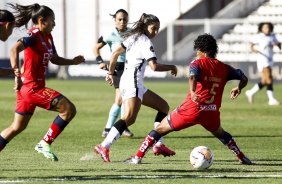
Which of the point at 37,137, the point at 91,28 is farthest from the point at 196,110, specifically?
the point at 91,28

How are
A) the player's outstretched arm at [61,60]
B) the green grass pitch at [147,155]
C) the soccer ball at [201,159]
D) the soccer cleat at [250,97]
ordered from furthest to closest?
1. the soccer cleat at [250,97]
2. the player's outstretched arm at [61,60]
3. the soccer ball at [201,159]
4. the green grass pitch at [147,155]

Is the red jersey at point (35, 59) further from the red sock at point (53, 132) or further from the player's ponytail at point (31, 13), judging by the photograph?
the red sock at point (53, 132)

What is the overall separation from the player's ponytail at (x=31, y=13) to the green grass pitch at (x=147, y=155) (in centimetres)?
200

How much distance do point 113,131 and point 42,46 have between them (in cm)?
158

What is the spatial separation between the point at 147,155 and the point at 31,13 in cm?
292

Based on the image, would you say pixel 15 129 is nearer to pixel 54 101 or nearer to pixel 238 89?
pixel 54 101

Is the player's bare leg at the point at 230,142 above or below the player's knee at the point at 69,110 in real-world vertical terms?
below

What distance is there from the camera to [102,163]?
11.3 m

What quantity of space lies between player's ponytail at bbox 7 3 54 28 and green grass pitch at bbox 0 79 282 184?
6.55ft

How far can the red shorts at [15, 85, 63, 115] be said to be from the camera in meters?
10.9

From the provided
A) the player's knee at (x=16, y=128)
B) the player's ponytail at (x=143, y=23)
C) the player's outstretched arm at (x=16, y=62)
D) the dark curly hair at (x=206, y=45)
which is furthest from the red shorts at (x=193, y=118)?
the player's outstretched arm at (x=16, y=62)

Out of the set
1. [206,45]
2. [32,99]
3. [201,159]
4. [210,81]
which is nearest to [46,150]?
[32,99]

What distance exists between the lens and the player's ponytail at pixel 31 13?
36.6 ft

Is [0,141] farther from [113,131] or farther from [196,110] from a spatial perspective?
[196,110]
